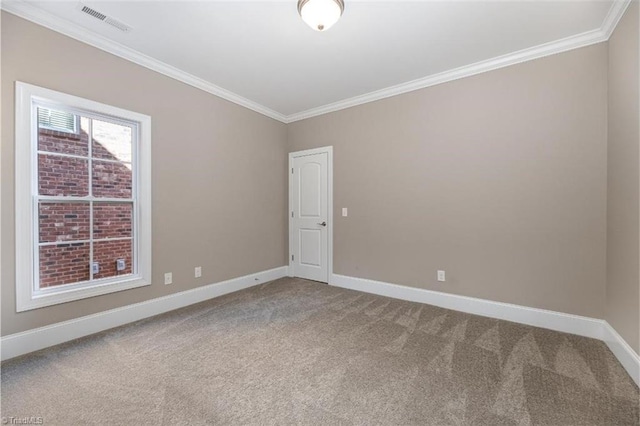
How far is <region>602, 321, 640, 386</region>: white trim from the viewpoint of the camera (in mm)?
1858

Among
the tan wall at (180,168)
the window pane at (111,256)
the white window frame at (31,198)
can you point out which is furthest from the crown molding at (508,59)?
the window pane at (111,256)

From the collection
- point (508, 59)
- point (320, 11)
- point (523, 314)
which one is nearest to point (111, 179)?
point (320, 11)

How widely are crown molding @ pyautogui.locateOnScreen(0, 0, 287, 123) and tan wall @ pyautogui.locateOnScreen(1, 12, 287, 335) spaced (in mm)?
53

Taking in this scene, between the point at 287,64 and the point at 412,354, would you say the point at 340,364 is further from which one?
the point at 287,64

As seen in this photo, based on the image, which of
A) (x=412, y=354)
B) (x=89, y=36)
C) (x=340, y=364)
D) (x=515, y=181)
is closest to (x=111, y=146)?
(x=89, y=36)

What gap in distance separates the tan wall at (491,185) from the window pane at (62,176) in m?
3.04

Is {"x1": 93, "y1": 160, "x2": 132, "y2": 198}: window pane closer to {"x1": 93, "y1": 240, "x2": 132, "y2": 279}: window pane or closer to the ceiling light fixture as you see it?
{"x1": 93, "y1": 240, "x2": 132, "y2": 279}: window pane

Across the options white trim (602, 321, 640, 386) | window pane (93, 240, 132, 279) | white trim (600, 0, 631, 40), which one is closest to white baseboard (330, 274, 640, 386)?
white trim (602, 321, 640, 386)

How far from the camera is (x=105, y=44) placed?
2.61 metres

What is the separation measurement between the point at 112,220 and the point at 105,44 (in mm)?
1707

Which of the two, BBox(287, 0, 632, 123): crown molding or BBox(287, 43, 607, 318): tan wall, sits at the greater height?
BBox(287, 0, 632, 123): crown molding

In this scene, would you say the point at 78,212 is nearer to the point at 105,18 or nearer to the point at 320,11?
the point at 105,18

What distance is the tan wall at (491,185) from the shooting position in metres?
2.55

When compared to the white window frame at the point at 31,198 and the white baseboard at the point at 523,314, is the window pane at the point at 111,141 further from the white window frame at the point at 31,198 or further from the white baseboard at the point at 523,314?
the white baseboard at the point at 523,314
